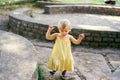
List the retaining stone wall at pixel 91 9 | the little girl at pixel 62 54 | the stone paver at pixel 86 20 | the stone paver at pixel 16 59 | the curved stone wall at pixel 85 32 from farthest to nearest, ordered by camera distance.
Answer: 1. the retaining stone wall at pixel 91 9
2. the stone paver at pixel 86 20
3. the curved stone wall at pixel 85 32
4. the little girl at pixel 62 54
5. the stone paver at pixel 16 59

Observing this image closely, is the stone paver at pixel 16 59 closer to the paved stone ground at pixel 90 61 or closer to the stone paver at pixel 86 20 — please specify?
the paved stone ground at pixel 90 61

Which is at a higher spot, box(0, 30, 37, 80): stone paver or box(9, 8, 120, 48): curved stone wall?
box(0, 30, 37, 80): stone paver

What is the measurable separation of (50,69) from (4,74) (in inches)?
58.1

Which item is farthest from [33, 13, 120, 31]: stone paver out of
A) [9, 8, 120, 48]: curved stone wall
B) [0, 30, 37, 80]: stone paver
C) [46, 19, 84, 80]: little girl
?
[0, 30, 37, 80]: stone paver

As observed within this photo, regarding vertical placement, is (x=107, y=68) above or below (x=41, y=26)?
below

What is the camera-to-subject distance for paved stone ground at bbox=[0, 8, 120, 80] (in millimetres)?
4637

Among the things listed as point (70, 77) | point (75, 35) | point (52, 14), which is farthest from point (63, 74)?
point (52, 14)

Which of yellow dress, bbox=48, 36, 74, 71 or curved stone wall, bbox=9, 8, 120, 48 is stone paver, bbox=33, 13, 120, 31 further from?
yellow dress, bbox=48, 36, 74, 71

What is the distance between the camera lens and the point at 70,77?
4508 mm

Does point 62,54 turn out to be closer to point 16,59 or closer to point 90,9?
point 16,59

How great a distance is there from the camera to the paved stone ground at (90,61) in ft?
15.2

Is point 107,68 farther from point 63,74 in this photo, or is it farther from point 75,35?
point 75,35

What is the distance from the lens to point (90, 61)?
5371 millimetres

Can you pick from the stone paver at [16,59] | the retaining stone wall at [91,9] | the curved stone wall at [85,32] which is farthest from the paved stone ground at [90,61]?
the retaining stone wall at [91,9]
